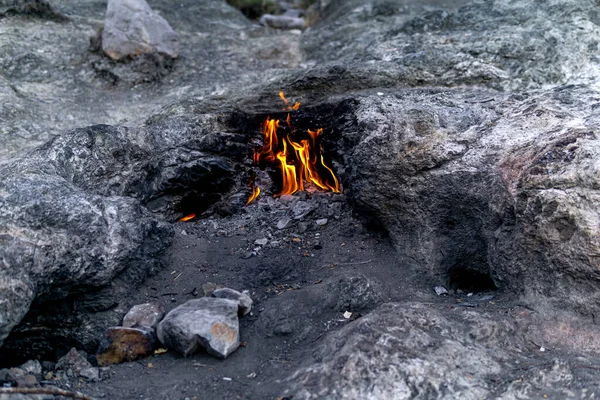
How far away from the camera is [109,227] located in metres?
4.61

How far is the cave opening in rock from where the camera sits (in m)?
4.95

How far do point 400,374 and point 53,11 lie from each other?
23.5 feet

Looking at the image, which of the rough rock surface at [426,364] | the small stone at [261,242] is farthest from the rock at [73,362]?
the small stone at [261,242]

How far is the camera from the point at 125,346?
419 centimetres

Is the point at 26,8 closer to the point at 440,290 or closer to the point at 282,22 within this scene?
the point at 282,22

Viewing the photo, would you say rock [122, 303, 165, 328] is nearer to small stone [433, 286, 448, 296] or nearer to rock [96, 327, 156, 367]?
rock [96, 327, 156, 367]

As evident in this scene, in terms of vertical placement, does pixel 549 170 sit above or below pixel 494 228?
above

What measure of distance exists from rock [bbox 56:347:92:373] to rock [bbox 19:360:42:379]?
0.40 ft

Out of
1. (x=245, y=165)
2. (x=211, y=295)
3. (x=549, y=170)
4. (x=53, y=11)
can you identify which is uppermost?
(x=53, y=11)

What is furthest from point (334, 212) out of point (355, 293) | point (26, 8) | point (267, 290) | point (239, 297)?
point (26, 8)

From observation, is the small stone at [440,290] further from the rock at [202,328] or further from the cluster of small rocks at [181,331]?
the rock at [202,328]

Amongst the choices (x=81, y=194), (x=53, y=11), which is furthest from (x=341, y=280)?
(x=53, y=11)

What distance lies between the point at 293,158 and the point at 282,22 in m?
4.99

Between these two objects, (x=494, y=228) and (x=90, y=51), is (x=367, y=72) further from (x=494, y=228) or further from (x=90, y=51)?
(x=90, y=51)
